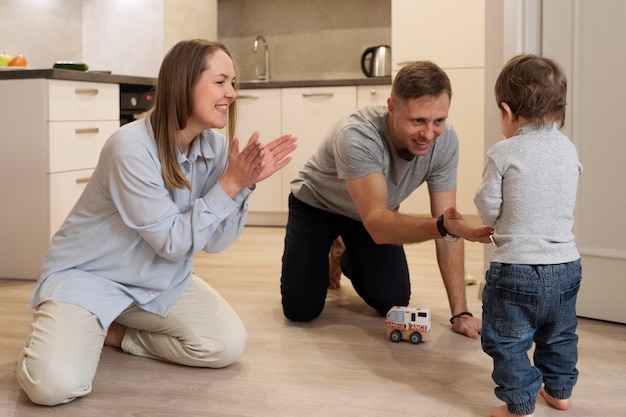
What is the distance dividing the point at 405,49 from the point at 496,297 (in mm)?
3171

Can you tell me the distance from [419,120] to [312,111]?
2.73 m

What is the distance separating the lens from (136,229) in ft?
7.04

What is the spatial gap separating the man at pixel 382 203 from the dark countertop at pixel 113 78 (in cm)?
72

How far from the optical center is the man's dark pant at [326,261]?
2920mm

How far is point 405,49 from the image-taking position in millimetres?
4887

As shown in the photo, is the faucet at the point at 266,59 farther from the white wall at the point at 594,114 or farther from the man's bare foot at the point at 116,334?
the man's bare foot at the point at 116,334

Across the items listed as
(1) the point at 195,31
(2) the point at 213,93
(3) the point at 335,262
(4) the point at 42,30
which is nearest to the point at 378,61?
(1) the point at 195,31

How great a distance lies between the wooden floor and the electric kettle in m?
2.45

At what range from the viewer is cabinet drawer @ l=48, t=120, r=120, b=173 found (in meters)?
3.61

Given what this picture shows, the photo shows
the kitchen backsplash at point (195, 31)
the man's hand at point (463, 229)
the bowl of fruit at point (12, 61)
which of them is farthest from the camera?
the kitchen backsplash at point (195, 31)

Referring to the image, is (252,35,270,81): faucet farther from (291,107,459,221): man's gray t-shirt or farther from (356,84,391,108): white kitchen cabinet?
(291,107,459,221): man's gray t-shirt

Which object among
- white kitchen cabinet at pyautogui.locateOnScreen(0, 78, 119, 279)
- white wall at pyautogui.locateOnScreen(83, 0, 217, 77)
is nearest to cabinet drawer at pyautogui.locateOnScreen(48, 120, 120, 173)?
white kitchen cabinet at pyautogui.locateOnScreen(0, 78, 119, 279)

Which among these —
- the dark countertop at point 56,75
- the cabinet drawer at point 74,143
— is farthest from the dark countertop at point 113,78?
the cabinet drawer at point 74,143

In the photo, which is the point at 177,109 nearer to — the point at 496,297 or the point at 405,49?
the point at 496,297
